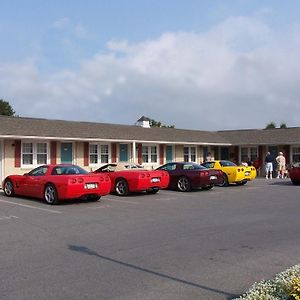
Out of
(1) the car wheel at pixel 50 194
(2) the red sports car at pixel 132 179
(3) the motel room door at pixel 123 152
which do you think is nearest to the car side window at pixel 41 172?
(1) the car wheel at pixel 50 194

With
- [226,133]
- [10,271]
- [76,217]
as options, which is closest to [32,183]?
[76,217]

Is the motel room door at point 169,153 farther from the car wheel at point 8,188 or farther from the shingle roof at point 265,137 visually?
the car wheel at point 8,188

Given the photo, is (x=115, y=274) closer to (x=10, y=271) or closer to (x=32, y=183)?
(x=10, y=271)

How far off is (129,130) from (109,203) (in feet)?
49.6

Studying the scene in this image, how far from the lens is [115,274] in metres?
6.17

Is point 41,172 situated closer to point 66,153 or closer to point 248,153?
point 66,153

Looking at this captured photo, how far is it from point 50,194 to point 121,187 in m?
3.84

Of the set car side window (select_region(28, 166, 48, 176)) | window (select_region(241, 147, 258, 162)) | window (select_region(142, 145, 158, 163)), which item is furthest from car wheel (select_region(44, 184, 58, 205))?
window (select_region(241, 147, 258, 162))

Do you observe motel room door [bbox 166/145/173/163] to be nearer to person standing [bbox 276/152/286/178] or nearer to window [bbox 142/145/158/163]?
window [bbox 142/145/158/163]

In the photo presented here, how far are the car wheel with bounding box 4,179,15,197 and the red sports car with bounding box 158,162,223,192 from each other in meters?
6.93

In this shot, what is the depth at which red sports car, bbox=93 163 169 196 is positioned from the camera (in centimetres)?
1734

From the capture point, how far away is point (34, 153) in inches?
877

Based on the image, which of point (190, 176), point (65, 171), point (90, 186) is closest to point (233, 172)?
point (190, 176)

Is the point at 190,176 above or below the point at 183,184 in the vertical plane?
above
